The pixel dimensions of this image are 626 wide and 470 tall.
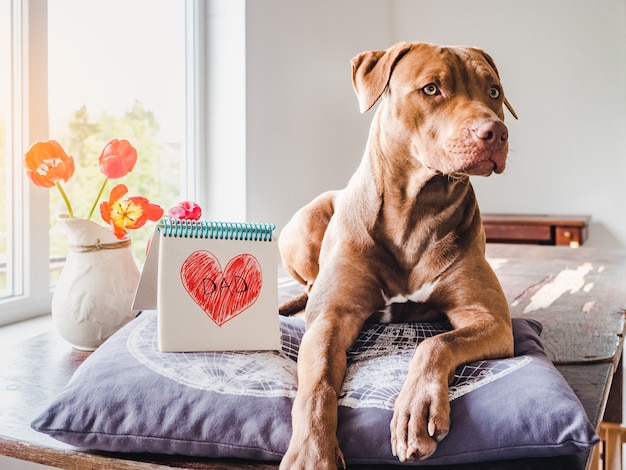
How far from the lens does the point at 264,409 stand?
874mm

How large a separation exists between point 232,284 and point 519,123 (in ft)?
11.7

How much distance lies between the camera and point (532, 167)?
4199 millimetres

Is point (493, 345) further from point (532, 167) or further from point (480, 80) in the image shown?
point (532, 167)

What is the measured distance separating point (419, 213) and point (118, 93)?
1524 millimetres

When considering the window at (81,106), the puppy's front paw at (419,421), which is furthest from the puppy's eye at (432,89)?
the window at (81,106)

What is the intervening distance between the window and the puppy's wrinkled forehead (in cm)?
111

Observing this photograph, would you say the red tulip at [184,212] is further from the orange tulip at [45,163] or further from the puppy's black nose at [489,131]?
the puppy's black nose at [489,131]

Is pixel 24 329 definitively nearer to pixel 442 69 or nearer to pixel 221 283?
pixel 221 283

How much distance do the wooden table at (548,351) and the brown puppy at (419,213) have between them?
0.18 meters

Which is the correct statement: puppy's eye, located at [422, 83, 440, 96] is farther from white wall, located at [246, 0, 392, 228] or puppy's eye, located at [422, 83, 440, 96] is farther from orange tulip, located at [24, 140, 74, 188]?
white wall, located at [246, 0, 392, 228]

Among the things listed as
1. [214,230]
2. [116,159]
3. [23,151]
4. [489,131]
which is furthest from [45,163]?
[489,131]

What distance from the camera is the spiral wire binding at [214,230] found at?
107 cm

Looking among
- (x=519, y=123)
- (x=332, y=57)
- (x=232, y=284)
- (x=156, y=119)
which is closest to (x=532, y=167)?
(x=519, y=123)

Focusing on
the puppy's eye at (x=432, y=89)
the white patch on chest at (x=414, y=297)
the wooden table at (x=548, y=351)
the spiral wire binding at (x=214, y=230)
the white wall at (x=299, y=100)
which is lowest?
the wooden table at (x=548, y=351)
